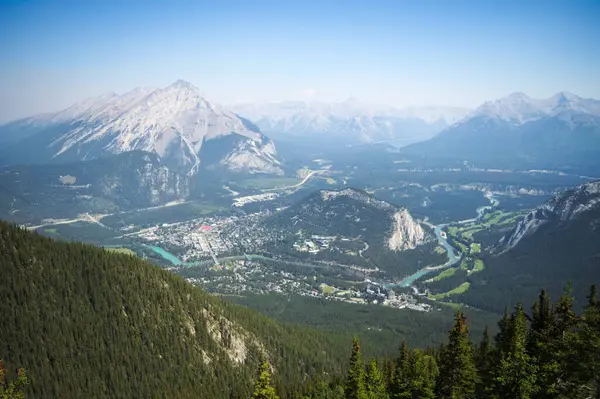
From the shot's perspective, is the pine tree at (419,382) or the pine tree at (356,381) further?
the pine tree at (419,382)

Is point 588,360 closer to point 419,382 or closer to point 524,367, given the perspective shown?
point 524,367

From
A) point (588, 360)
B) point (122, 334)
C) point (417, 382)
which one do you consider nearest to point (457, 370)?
point (417, 382)

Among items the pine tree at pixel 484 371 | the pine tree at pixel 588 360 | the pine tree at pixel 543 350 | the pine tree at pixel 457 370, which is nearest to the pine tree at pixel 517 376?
the pine tree at pixel 543 350

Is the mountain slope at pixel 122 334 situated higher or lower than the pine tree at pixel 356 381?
lower

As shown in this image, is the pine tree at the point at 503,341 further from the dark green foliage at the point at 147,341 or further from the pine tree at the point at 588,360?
the pine tree at the point at 588,360

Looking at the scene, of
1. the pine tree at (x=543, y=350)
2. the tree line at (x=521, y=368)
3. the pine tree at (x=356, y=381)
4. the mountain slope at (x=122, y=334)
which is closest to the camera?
the tree line at (x=521, y=368)

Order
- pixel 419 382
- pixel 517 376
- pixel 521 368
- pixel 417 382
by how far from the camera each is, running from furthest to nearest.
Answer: pixel 419 382 < pixel 417 382 < pixel 517 376 < pixel 521 368

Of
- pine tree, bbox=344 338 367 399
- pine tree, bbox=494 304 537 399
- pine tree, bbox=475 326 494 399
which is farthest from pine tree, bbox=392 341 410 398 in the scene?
pine tree, bbox=494 304 537 399

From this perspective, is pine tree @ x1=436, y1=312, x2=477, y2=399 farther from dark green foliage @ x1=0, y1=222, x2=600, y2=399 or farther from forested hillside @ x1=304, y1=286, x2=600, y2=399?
dark green foliage @ x1=0, y1=222, x2=600, y2=399

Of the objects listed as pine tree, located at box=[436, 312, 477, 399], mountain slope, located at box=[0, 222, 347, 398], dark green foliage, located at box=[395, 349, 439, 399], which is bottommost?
mountain slope, located at box=[0, 222, 347, 398]
